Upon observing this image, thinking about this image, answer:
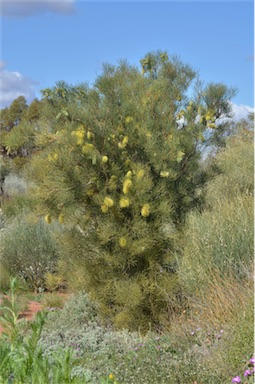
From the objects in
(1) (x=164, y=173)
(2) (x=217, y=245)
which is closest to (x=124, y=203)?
(1) (x=164, y=173)

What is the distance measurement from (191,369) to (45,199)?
2.92m

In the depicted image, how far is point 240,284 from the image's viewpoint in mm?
5973

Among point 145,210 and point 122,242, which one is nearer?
point 145,210

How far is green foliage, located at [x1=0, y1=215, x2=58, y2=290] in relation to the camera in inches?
392

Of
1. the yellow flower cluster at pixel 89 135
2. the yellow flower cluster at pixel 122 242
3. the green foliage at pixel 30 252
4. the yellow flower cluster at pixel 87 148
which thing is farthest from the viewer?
the green foliage at pixel 30 252

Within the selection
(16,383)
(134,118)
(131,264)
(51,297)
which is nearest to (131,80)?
(134,118)

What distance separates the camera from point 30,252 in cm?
1014

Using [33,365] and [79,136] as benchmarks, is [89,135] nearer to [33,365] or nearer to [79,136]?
[79,136]

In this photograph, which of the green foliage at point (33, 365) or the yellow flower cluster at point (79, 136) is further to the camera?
the yellow flower cluster at point (79, 136)

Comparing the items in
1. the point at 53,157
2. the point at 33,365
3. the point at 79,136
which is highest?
the point at 79,136

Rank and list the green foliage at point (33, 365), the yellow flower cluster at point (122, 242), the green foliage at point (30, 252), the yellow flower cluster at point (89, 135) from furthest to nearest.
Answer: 1. the green foliage at point (30, 252)
2. the yellow flower cluster at point (122, 242)
3. the yellow flower cluster at point (89, 135)
4. the green foliage at point (33, 365)

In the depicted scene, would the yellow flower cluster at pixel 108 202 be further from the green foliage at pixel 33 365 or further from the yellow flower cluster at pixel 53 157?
the green foliage at pixel 33 365

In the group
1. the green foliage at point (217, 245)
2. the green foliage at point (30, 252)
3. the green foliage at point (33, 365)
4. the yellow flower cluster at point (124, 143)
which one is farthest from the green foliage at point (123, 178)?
the green foliage at point (33, 365)

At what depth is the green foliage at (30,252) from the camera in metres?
9.95
